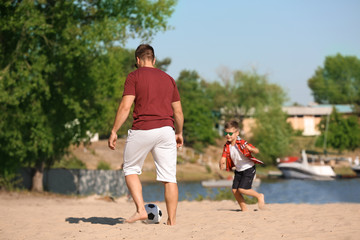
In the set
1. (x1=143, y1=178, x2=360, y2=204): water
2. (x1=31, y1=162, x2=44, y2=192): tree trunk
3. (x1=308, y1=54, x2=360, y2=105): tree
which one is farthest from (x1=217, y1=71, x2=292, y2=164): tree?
(x1=31, y1=162, x2=44, y2=192): tree trunk

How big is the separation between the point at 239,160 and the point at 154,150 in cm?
311

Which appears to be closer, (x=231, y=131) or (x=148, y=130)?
(x=148, y=130)

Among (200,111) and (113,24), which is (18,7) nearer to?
(113,24)

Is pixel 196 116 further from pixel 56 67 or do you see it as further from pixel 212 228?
pixel 212 228

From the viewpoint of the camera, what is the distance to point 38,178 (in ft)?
76.5

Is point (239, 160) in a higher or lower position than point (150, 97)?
lower

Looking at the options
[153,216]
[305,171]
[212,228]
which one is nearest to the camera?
[212,228]

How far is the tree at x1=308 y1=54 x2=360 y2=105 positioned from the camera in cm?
10831

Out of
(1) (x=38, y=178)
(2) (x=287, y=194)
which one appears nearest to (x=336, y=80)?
(2) (x=287, y=194)

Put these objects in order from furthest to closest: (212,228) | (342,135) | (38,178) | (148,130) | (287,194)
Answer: (342,135), (287,194), (38,178), (212,228), (148,130)

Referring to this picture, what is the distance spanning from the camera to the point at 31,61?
2041 cm

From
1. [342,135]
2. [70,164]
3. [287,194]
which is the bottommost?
[287,194]

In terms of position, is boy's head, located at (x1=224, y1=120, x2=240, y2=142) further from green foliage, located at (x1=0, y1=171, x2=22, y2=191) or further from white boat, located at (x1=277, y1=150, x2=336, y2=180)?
white boat, located at (x1=277, y1=150, x2=336, y2=180)

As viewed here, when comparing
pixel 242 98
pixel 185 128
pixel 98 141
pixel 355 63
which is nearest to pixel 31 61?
pixel 98 141
